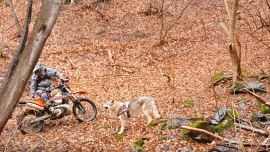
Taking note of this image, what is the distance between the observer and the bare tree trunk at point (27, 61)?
15.7ft

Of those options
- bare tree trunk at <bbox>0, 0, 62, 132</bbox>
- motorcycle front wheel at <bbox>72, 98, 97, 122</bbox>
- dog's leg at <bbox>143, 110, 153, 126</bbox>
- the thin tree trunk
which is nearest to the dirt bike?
motorcycle front wheel at <bbox>72, 98, 97, 122</bbox>

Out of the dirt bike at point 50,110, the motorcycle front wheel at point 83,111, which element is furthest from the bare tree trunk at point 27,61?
the motorcycle front wheel at point 83,111

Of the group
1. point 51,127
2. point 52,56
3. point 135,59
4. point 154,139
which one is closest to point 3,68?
point 52,56

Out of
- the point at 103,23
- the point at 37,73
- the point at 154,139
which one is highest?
the point at 103,23

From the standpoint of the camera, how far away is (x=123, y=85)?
15.2m

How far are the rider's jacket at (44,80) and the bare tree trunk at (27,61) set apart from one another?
589 cm

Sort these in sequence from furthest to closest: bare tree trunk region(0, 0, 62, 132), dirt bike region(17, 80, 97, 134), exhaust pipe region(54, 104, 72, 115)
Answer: exhaust pipe region(54, 104, 72, 115) → dirt bike region(17, 80, 97, 134) → bare tree trunk region(0, 0, 62, 132)

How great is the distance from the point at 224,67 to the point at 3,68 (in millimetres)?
9349

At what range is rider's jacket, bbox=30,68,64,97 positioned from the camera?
1074cm

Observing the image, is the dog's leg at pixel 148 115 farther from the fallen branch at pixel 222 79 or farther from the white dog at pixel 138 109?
the fallen branch at pixel 222 79

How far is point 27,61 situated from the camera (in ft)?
15.7

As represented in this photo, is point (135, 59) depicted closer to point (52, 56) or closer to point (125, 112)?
point (52, 56)

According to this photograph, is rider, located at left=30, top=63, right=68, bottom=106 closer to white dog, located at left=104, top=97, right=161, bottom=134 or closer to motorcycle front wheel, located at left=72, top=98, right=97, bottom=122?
motorcycle front wheel, located at left=72, top=98, right=97, bottom=122

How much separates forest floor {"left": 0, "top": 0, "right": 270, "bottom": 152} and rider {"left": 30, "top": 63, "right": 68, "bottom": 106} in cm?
93
